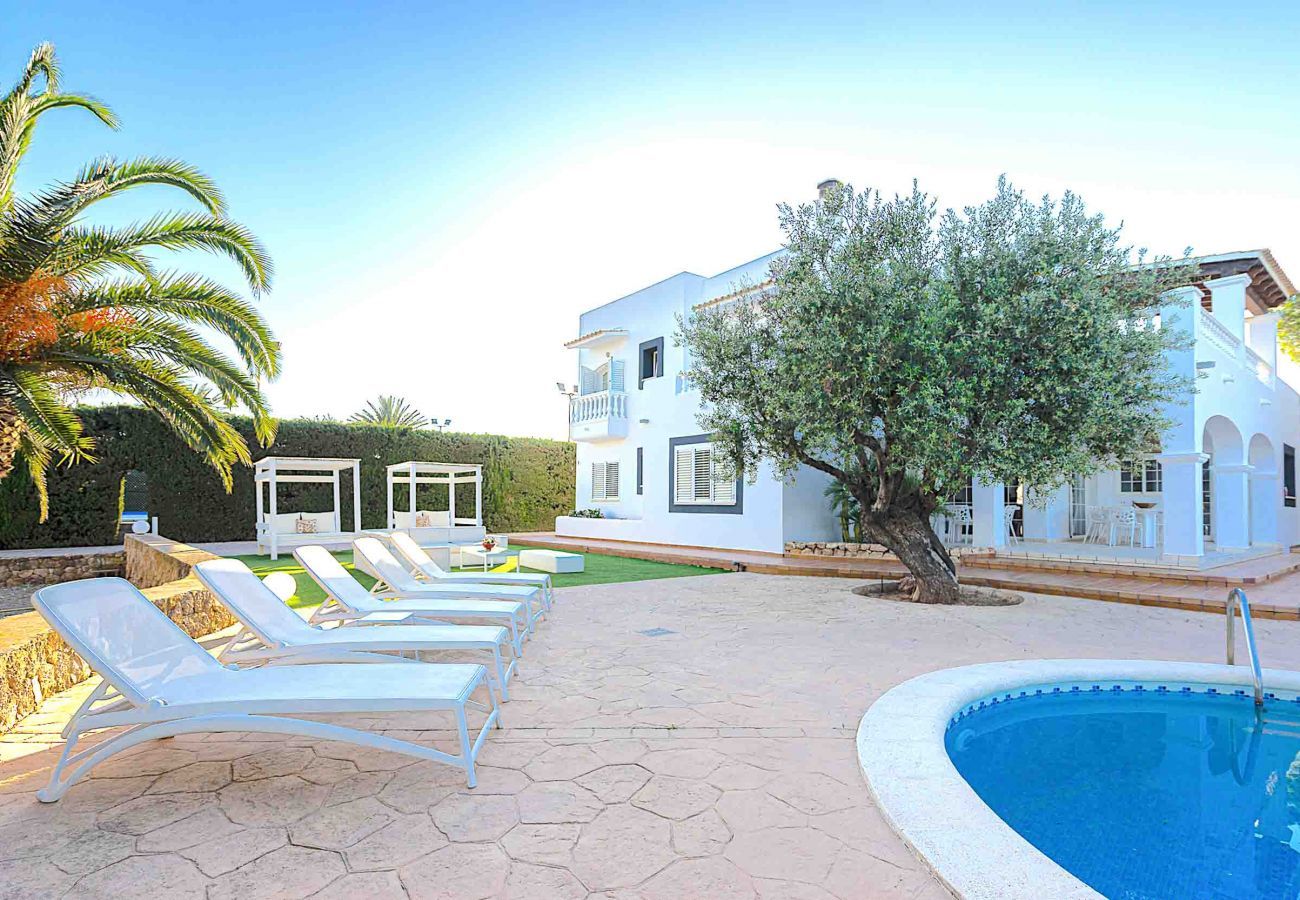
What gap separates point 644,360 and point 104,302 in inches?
562

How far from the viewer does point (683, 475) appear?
18078mm

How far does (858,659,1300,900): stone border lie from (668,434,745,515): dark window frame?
10.4m

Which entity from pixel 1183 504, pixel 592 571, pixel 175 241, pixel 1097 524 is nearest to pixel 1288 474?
pixel 1097 524

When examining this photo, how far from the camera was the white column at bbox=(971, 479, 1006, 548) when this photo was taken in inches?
576

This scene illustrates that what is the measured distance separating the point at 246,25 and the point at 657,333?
40.3 feet

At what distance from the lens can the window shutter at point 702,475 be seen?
17.4 meters

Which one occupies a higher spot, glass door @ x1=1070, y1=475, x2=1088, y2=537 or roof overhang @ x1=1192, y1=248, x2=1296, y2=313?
roof overhang @ x1=1192, y1=248, x2=1296, y2=313

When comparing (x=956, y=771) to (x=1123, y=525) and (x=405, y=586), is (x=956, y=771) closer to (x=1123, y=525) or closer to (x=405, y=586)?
(x=405, y=586)

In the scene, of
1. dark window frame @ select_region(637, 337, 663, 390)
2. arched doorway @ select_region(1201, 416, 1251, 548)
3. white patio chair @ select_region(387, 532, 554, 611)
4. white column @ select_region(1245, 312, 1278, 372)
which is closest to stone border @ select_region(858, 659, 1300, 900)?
white patio chair @ select_region(387, 532, 554, 611)

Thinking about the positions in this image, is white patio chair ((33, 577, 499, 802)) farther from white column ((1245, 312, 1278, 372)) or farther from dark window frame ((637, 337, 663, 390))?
white column ((1245, 312, 1278, 372))

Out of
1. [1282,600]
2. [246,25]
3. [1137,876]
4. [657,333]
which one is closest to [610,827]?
[1137,876]

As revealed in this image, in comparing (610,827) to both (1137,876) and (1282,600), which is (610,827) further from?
(1282,600)

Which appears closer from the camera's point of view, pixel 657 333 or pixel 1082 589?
pixel 1082 589

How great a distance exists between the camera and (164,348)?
908 centimetres
